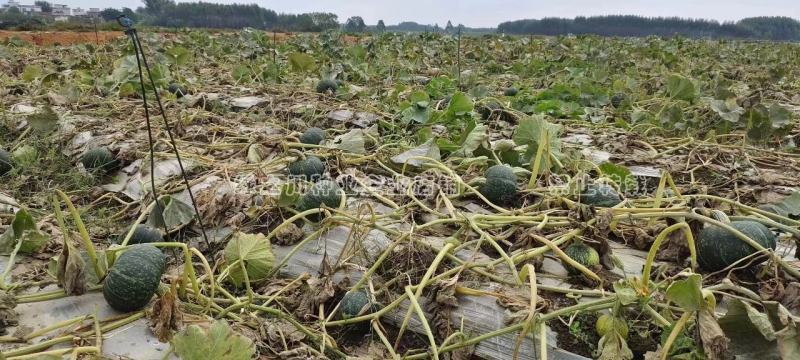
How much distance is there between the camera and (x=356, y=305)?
231cm

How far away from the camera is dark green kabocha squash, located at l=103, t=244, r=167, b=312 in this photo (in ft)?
7.02

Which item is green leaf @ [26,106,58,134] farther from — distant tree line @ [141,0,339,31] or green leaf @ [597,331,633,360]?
distant tree line @ [141,0,339,31]

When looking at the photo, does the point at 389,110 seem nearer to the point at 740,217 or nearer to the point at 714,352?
the point at 740,217

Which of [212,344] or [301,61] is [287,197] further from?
[301,61]

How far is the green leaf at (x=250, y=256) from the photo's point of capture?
8.34 ft

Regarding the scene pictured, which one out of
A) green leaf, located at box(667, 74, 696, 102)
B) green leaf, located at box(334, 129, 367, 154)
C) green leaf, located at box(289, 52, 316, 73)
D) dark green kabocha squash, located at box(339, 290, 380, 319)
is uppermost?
green leaf, located at box(289, 52, 316, 73)

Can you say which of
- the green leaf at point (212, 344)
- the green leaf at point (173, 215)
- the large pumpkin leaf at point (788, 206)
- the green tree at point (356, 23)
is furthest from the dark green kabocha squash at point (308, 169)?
the green tree at point (356, 23)

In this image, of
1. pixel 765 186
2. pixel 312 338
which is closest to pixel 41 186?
pixel 312 338

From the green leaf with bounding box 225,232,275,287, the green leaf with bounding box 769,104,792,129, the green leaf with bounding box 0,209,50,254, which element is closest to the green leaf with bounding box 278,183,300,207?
the green leaf with bounding box 225,232,275,287

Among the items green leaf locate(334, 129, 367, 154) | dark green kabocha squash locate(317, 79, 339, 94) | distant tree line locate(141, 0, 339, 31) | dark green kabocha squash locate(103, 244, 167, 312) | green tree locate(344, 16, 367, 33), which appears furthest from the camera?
green tree locate(344, 16, 367, 33)

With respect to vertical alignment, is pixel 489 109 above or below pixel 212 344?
above

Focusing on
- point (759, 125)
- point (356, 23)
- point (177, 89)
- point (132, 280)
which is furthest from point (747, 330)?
point (356, 23)

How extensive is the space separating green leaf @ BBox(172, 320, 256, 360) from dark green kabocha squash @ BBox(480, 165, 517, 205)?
173cm

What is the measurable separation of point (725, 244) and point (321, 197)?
1815 millimetres
